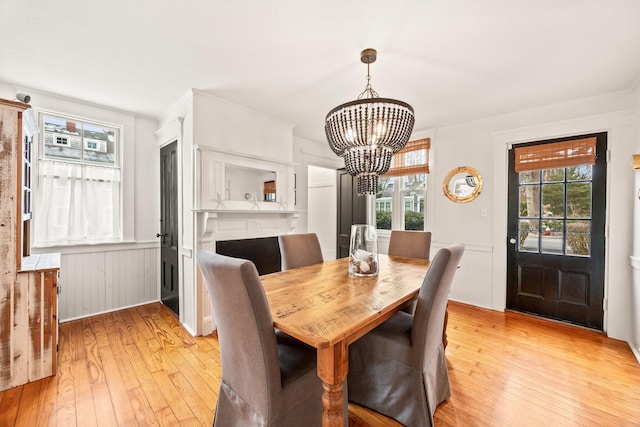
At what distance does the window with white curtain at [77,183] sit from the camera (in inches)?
111

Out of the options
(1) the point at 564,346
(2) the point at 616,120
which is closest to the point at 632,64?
(2) the point at 616,120

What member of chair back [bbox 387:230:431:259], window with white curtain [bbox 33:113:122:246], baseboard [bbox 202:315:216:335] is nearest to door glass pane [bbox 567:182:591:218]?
chair back [bbox 387:230:431:259]

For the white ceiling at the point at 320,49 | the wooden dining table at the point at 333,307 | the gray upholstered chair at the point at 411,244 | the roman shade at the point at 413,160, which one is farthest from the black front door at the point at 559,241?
the wooden dining table at the point at 333,307

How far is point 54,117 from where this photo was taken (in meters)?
2.89

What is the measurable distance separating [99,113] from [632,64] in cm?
512

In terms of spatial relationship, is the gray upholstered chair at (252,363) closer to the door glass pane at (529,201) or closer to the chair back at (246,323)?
the chair back at (246,323)

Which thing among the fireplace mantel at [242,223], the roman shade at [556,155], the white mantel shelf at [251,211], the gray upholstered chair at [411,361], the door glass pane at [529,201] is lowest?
the gray upholstered chair at [411,361]

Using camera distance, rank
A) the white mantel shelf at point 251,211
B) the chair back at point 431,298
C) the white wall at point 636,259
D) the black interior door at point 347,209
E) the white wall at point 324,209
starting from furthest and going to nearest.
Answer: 1. the white wall at point 324,209
2. the black interior door at point 347,209
3. the white mantel shelf at point 251,211
4. the white wall at point 636,259
5. the chair back at point 431,298

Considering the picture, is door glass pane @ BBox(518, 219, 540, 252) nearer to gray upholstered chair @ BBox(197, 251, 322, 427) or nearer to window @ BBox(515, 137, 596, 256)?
window @ BBox(515, 137, 596, 256)

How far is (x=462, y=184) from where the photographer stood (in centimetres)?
360

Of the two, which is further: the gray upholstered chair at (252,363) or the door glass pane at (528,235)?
the door glass pane at (528,235)

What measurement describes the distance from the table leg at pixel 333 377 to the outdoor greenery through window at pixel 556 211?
3.15m

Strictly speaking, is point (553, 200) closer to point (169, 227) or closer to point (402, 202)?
point (402, 202)

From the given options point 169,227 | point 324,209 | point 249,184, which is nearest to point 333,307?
point 249,184
